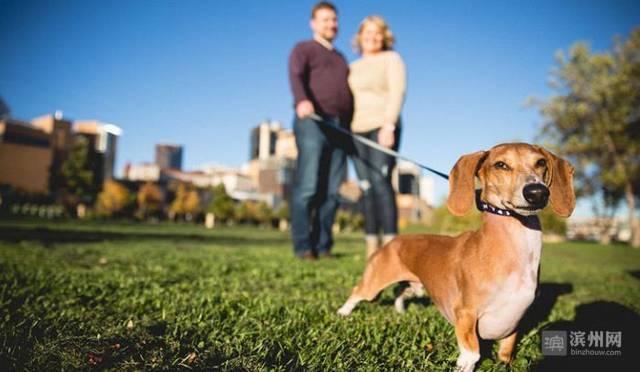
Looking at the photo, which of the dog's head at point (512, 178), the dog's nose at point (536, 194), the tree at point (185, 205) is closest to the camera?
the dog's nose at point (536, 194)

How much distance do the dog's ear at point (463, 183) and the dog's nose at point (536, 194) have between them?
32cm

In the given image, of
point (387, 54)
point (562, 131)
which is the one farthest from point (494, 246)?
point (562, 131)

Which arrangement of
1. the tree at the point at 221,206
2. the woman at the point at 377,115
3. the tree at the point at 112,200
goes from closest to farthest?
the woman at the point at 377,115, the tree at the point at 112,200, the tree at the point at 221,206

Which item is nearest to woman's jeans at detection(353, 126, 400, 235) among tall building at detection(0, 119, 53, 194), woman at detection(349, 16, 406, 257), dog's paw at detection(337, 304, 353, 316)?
woman at detection(349, 16, 406, 257)

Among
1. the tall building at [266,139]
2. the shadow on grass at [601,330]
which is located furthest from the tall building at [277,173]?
the shadow on grass at [601,330]

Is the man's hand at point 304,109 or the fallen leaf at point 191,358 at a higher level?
the man's hand at point 304,109

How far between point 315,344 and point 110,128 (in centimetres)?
8373

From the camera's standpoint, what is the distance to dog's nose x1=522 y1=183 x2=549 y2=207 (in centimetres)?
193

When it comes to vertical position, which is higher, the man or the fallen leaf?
the man

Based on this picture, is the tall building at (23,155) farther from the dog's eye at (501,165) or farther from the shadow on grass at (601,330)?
the dog's eye at (501,165)

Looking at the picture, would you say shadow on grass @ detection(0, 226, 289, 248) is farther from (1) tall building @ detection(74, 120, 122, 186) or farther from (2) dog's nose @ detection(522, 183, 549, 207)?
(1) tall building @ detection(74, 120, 122, 186)

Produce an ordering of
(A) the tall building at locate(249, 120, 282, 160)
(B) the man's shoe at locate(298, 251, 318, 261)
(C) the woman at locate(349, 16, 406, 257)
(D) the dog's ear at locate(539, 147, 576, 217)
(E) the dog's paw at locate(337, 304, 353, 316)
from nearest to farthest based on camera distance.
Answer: (D) the dog's ear at locate(539, 147, 576, 217), (E) the dog's paw at locate(337, 304, 353, 316), (C) the woman at locate(349, 16, 406, 257), (B) the man's shoe at locate(298, 251, 318, 261), (A) the tall building at locate(249, 120, 282, 160)

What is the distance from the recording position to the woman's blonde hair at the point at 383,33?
18.2 ft

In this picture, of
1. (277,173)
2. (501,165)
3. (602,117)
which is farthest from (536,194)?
(277,173)
